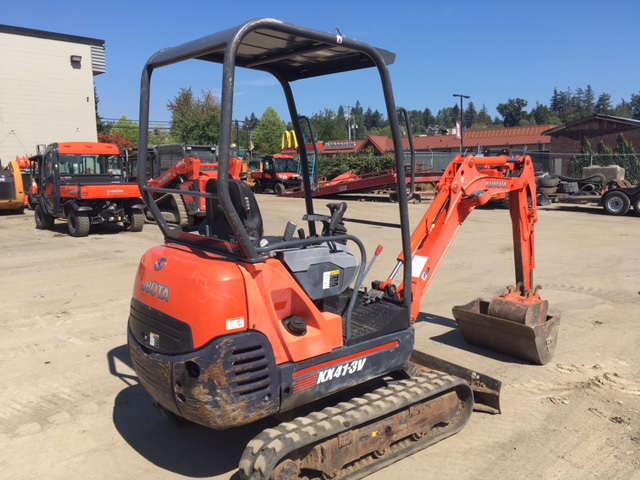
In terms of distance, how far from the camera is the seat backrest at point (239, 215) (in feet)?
11.5

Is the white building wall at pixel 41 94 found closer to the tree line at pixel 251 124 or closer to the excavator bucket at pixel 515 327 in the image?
the tree line at pixel 251 124

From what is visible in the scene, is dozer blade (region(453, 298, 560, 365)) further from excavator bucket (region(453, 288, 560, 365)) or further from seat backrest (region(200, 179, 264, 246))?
seat backrest (region(200, 179, 264, 246))

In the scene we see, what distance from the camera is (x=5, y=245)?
13.1 m

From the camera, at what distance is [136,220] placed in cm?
1488

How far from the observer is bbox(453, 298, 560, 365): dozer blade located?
5.41 metres

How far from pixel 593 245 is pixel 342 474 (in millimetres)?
10772

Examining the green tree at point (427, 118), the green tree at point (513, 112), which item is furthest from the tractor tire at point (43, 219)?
the green tree at point (427, 118)

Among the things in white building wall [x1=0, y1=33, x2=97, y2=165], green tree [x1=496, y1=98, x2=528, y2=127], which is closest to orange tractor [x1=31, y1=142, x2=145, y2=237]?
white building wall [x1=0, y1=33, x2=97, y2=165]

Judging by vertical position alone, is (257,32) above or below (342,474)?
above

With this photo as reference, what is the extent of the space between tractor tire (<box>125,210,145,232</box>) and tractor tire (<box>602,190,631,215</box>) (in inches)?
566

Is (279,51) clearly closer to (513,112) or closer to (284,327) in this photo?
(284,327)

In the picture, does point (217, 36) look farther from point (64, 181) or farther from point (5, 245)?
point (64, 181)

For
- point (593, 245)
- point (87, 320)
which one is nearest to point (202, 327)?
point (87, 320)

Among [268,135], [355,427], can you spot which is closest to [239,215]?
[355,427]
